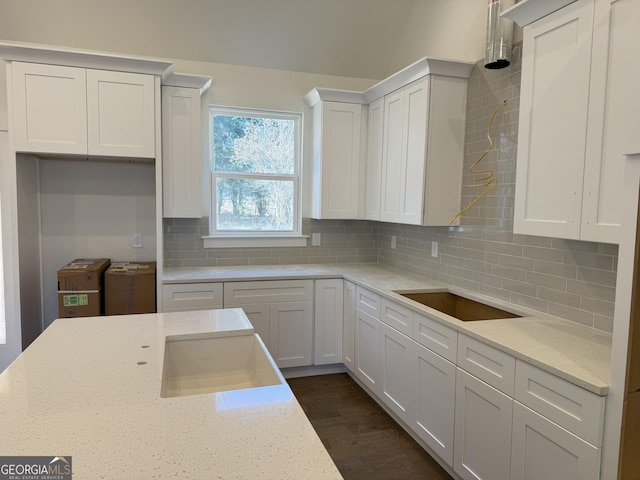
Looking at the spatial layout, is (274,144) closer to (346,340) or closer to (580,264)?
(346,340)

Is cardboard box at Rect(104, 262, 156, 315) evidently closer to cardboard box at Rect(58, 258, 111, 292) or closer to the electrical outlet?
cardboard box at Rect(58, 258, 111, 292)

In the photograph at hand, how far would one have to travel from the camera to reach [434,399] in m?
2.41

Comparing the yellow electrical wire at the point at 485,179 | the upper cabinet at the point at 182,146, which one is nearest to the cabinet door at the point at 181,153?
the upper cabinet at the point at 182,146

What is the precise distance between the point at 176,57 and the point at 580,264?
3.30m

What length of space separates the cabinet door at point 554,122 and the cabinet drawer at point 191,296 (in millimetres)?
2212

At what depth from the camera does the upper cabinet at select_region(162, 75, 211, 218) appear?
3.35 meters

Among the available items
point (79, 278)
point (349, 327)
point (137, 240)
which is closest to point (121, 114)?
point (137, 240)

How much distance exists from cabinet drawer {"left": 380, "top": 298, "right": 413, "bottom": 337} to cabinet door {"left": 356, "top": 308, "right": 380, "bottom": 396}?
144 mm

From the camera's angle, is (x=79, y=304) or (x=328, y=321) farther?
(x=328, y=321)

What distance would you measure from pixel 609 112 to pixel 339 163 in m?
2.36

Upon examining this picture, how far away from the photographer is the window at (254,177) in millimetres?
3881

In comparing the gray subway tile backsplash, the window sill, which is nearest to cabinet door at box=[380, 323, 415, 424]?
the gray subway tile backsplash

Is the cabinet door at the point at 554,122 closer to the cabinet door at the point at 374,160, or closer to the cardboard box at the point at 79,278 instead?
the cabinet door at the point at 374,160

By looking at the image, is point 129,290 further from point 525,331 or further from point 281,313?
point 525,331
